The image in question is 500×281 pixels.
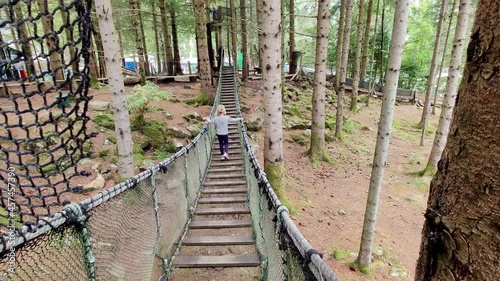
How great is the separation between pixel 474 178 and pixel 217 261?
311 cm

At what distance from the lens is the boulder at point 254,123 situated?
9.46 meters

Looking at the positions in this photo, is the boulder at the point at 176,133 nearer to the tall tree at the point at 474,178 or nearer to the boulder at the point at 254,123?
the boulder at the point at 254,123

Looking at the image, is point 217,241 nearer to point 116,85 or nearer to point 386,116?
point 116,85

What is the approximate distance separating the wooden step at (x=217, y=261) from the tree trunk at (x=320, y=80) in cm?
518

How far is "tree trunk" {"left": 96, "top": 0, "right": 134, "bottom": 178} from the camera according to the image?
384 centimetres

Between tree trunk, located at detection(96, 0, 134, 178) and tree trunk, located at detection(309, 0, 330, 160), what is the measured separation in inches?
193

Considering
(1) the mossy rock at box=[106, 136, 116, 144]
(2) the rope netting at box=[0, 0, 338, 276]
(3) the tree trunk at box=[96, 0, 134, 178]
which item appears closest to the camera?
(2) the rope netting at box=[0, 0, 338, 276]

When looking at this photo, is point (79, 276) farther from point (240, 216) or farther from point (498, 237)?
point (240, 216)

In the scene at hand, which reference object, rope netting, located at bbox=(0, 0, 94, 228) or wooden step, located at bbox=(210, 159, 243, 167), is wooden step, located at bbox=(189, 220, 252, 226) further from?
wooden step, located at bbox=(210, 159, 243, 167)

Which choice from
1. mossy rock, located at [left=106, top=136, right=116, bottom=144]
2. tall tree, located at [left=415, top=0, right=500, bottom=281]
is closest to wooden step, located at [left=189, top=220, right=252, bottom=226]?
tall tree, located at [left=415, top=0, right=500, bottom=281]

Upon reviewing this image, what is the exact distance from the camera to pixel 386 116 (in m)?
3.76

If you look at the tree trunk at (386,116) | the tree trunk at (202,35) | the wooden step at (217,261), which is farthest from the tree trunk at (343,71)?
the wooden step at (217,261)

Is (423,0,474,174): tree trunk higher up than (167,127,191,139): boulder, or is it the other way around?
(423,0,474,174): tree trunk

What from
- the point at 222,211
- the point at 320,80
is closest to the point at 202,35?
the point at 320,80
